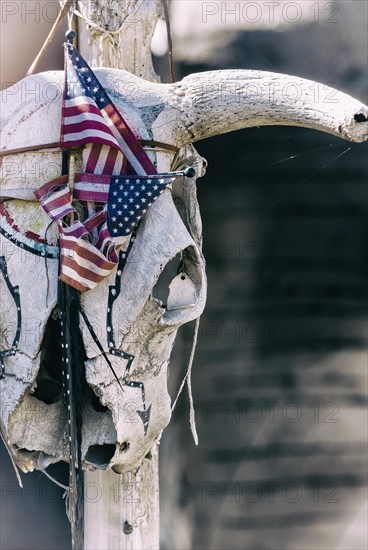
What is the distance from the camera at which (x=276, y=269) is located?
3.09 metres

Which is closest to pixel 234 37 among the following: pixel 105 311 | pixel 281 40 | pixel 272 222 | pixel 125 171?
pixel 281 40

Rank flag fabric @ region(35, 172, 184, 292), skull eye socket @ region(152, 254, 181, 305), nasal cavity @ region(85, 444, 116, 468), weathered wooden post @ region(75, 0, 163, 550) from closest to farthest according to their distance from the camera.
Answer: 1. flag fabric @ region(35, 172, 184, 292)
2. nasal cavity @ region(85, 444, 116, 468)
3. weathered wooden post @ region(75, 0, 163, 550)
4. skull eye socket @ region(152, 254, 181, 305)

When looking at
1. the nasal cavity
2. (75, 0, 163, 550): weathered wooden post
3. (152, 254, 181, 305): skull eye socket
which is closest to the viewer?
the nasal cavity

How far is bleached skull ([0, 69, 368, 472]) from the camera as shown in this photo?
229 cm

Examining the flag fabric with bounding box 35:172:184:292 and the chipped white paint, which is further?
the chipped white paint

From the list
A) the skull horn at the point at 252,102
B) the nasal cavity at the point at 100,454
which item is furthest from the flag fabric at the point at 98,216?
the nasal cavity at the point at 100,454

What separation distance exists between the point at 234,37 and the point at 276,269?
2.23 ft

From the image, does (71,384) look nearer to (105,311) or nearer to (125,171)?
(105,311)

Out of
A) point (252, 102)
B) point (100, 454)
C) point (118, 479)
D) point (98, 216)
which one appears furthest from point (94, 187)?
point (118, 479)

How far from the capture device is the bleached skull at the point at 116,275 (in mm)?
2287

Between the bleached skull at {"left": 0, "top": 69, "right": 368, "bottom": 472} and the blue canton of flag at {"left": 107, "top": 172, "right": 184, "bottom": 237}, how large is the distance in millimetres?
66

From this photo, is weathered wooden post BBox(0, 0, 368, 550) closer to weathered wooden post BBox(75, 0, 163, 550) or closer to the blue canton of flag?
the blue canton of flag

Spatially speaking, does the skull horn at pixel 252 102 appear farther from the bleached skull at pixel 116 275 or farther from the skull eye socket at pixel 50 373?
the skull eye socket at pixel 50 373

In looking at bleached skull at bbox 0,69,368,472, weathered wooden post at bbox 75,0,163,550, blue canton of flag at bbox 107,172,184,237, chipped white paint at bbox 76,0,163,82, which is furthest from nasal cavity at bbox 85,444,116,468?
chipped white paint at bbox 76,0,163,82
